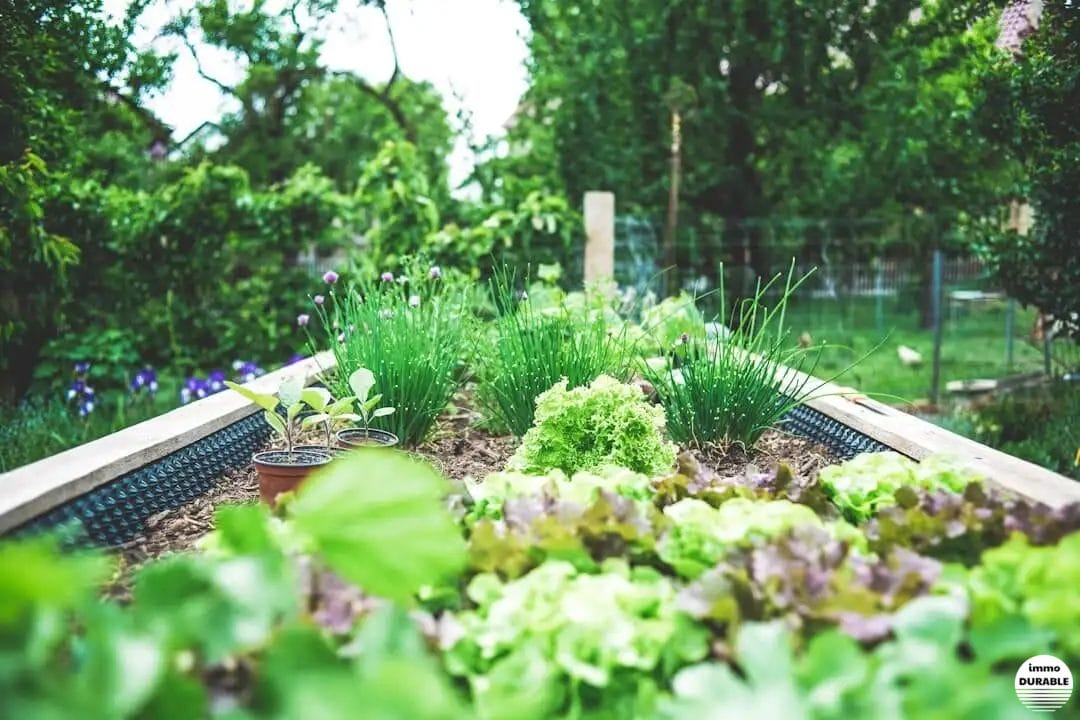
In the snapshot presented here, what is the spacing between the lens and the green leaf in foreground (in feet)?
3.41

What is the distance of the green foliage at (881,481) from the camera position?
180 centimetres

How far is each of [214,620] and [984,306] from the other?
10045 millimetres

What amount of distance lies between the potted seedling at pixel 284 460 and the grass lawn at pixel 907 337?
5.81m

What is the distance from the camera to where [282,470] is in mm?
2111

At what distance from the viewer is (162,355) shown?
590 centimetres

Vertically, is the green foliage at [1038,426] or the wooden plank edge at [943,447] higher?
the wooden plank edge at [943,447]

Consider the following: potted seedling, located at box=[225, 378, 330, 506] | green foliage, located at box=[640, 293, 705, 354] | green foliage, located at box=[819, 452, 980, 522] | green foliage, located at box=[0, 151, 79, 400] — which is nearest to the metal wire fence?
green foliage, located at box=[640, 293, 705, 354]

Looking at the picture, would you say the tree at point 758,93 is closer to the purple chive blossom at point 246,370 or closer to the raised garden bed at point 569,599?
the purple chive blossom at point 246,370

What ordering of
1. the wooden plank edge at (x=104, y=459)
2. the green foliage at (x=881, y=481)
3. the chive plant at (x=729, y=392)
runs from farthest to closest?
the chive plant at (x=729, y=392)
the green foliage at (x=881, y=481)
the wooden plank edge at (x=104, y=459)

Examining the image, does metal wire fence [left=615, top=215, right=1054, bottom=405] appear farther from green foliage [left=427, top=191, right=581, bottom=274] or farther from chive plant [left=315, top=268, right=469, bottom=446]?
chive plant [left=315, top=268, right=469, bottom=446]

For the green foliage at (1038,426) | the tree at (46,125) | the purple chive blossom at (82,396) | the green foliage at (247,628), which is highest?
the tree at (46,125)

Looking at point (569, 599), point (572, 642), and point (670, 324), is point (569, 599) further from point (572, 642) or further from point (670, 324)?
point (670, 324)

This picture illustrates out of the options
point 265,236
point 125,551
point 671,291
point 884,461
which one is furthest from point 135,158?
point 884,461

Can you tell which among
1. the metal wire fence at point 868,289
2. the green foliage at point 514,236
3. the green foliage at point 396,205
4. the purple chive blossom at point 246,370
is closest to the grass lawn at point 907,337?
the metal wire fence at point 868,289
